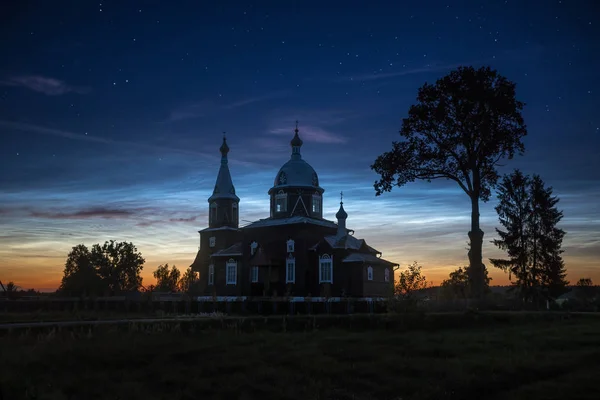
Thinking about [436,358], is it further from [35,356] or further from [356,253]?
[356,253]

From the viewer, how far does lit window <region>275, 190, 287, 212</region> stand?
58406 millimetres

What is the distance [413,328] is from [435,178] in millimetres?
13455

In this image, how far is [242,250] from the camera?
56531 millimetres

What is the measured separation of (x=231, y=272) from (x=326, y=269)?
10.2 m

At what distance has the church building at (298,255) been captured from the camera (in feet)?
167

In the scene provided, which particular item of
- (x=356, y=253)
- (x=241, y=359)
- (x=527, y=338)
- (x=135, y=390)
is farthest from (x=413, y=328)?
(x=356, y=253)

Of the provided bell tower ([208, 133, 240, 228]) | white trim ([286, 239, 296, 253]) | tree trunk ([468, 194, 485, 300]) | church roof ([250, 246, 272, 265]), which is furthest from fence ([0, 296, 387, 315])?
bell tower ([208, 133, 240, 228])

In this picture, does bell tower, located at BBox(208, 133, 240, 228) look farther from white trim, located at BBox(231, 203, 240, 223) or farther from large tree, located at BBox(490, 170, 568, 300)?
large tree, located at BBox(490, 170, 568, 300)

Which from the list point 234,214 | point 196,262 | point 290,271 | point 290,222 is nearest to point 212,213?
point 234,214

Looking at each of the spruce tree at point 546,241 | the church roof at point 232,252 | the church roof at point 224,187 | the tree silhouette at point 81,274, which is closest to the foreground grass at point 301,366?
the spruce tree at point 546,241

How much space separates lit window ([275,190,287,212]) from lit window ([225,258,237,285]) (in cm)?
704

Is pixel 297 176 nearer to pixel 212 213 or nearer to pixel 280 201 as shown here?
pixel 280 201

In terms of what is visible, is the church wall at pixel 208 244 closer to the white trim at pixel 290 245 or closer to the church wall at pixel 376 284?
the white trim at pixel 290 245

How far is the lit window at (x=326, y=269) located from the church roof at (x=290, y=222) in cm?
391
